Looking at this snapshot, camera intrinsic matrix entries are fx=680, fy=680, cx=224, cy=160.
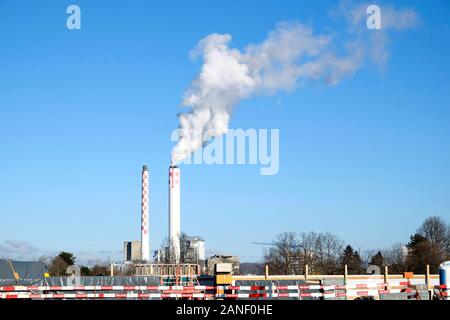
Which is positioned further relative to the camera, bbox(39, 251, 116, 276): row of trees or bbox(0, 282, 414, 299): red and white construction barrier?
bbox(39, 251, 116, 276): row of trees

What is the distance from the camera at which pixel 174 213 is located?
320ft

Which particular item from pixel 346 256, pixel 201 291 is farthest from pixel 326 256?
pixel 201 291

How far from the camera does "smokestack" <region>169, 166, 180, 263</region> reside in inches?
3755

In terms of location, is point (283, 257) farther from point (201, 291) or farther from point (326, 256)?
point (201, 291)

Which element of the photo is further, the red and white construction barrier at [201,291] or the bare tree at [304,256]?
the bare tree at [304,256]

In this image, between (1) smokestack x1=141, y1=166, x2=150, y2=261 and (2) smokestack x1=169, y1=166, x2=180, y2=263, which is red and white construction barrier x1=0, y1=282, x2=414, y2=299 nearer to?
(2) smokestack x1=169, y1=166, x2=180, y2=263

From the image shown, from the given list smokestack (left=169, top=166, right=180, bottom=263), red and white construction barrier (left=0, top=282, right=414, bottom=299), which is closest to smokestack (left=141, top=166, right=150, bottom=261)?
smokestack (left=169, top=166, right=180, bottom=263)

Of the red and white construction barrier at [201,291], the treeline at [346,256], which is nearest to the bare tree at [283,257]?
the treeline at [346,256]

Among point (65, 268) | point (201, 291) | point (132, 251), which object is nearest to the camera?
point (201, 291)

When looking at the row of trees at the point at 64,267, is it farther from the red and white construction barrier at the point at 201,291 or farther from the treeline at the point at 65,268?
the red and white construction barrier at the point at 201,291

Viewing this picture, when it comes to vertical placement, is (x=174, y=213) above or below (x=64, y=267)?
above

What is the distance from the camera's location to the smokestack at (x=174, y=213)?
95.4 metres

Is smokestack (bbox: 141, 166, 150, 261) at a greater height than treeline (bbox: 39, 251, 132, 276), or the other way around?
smokestack (bbox: 141, 166, 150, 261)
